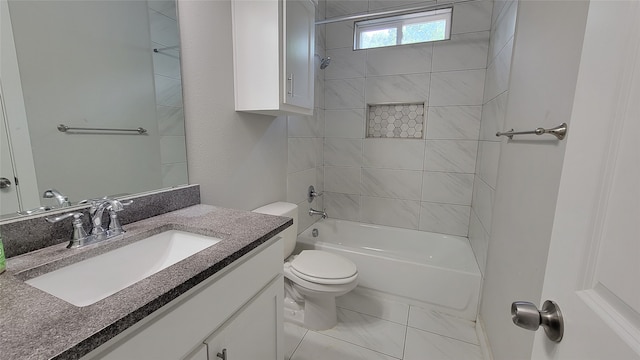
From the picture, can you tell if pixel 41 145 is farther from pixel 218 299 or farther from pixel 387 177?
pixel 387 177

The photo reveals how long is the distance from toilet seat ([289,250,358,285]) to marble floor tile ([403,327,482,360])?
52cm

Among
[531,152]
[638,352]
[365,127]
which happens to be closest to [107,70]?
[638,352]

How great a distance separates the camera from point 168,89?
3.88 ft

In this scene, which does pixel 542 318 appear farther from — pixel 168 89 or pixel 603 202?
pixel 168 89

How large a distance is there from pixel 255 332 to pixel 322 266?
2.60 feet

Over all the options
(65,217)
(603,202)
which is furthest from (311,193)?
(603,202)

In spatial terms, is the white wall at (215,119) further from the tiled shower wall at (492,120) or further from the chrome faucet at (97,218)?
the tiled shower wall at (492,120)

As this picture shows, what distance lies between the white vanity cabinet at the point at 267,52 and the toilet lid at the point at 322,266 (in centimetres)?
96

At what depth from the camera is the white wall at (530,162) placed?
829 mm

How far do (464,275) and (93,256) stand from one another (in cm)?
199

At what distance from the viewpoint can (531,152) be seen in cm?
103

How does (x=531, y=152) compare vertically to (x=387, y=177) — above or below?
above

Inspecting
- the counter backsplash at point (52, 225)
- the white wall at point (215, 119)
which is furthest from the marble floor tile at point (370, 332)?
the counter backsplash at point (52, 225)

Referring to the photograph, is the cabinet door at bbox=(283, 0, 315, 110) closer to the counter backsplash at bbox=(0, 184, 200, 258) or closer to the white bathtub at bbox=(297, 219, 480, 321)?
the counter backsplash at bbox=(0, 184, 200, 258)
